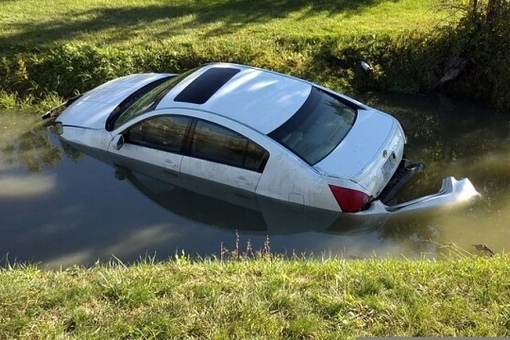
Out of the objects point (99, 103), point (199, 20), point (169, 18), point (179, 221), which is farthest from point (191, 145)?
point (169, 18)

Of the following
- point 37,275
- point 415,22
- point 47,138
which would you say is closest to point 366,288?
point 37,275

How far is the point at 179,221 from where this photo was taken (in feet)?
22.1

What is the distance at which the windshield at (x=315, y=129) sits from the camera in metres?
6.59

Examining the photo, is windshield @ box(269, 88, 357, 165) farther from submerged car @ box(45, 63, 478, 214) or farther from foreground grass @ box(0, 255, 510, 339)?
foreground grass @ box(0, 255, 510, 339)

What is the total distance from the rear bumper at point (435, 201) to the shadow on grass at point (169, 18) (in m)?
6.88

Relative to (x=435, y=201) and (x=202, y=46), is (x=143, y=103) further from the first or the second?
(x=202, y=46)

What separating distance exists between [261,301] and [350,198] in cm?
216

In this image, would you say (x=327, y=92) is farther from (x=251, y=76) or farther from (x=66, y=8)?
(x=66, y=8)

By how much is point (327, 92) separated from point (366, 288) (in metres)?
3.48

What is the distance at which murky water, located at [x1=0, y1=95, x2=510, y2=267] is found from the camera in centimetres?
626

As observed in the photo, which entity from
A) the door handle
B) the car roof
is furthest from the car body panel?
the door handle

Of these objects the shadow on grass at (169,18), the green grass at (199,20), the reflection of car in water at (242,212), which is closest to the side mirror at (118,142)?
the reflection of car in water at (242,212)

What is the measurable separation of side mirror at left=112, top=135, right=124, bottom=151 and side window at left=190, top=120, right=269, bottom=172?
1.01 metres

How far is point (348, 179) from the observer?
632 centimetres
